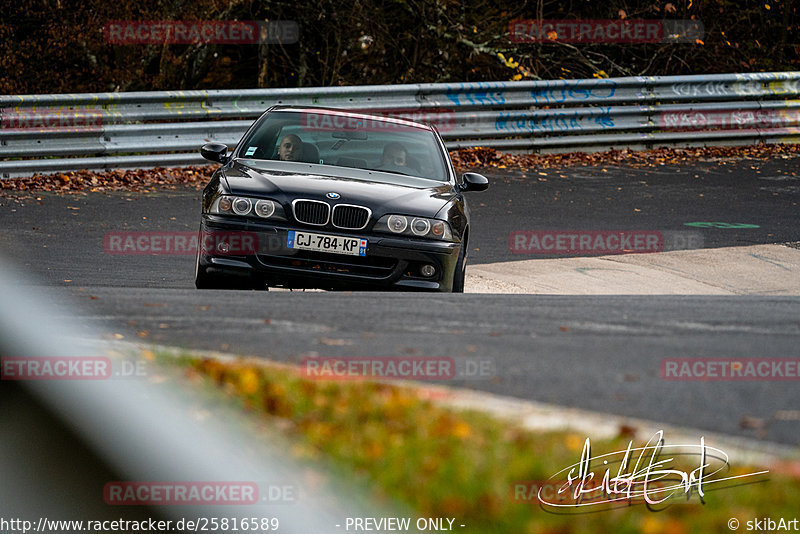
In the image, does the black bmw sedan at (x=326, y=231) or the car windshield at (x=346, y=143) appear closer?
the black bmw sedan at (x=326, y=231)

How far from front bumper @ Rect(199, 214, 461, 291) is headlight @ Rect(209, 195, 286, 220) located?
6 cm

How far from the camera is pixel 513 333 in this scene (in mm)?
6016

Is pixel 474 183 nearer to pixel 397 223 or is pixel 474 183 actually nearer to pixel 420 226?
→ pixel 420 226

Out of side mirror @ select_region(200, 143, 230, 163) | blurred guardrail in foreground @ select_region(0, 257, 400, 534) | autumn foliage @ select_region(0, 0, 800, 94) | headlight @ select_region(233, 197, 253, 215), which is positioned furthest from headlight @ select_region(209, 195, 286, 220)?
autumn foliage @ select_region(0, 0, 800, 94)

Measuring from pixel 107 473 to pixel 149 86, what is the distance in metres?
17.6

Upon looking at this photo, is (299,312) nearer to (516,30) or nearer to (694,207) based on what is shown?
(694,207)

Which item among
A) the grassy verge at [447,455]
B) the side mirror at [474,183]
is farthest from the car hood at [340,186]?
the grassy verge at [447,455]

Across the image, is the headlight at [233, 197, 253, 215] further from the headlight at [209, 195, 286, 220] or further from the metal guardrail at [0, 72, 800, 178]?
the metal guardrail at [0, 72, 800, 178]

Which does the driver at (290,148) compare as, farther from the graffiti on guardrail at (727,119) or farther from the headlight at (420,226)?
the graffiti on guardrail at (727,119)

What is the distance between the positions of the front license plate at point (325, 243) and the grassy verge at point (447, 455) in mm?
2872

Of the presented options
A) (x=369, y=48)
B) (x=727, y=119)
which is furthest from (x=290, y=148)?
(x=369, y=48)

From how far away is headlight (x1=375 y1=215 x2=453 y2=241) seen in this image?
7.64m

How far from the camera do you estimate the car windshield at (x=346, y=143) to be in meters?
8.75

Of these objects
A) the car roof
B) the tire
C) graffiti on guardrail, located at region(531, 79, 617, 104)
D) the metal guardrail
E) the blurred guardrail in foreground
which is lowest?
the metal guardrail
